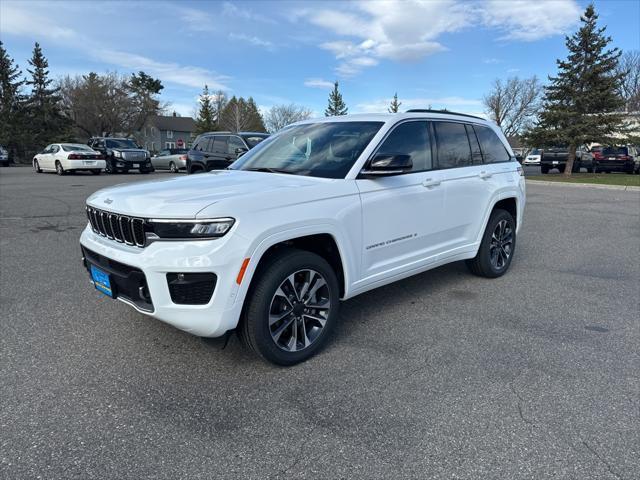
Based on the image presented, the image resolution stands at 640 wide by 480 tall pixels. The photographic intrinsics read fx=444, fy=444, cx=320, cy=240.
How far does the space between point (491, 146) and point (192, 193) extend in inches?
149

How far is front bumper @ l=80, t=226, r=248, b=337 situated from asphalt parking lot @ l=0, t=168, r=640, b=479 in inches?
19.6

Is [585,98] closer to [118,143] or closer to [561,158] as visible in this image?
[561,158]

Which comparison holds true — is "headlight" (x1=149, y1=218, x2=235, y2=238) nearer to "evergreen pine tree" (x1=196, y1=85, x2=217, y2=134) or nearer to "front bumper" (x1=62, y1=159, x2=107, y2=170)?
"front bumper" (x1=62, y1=159, x2=107, y2=170)

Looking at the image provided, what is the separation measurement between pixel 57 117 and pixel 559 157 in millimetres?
52335

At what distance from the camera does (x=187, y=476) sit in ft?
7.07

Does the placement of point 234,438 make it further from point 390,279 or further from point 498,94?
point 498,94

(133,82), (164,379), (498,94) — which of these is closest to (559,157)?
(164,379)

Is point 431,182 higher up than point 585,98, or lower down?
lower down

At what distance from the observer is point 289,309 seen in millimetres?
3127

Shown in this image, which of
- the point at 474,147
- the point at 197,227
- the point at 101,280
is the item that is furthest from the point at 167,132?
the point at 197,227

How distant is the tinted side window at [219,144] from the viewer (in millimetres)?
13664

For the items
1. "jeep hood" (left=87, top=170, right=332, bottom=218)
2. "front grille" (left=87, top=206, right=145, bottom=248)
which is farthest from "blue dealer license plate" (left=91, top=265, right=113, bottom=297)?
"jeep hood" (left=87, top=170, right=332, bottom=218)

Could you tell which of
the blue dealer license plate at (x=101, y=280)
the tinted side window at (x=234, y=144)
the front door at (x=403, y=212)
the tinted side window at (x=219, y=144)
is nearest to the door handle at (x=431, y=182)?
the front door at (x=403, y=212)

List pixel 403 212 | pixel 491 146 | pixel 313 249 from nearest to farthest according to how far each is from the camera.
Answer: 1. pixel 313 249
2. pixel 403 212
3. pixel 491 146
